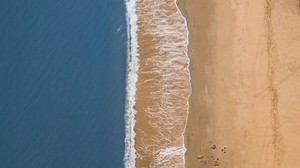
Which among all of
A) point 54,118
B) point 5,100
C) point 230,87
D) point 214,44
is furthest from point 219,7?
point 5,100

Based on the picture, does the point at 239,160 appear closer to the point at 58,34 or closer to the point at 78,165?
the point at 78,165

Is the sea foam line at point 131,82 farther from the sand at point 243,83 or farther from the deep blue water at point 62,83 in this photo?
the sand at point 243,83

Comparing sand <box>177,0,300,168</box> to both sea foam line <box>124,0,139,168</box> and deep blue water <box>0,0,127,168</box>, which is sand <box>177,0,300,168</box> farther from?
deep blue water <box>0,0,127,168</box>

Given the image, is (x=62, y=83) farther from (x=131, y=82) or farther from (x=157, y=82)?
(x=157, y=82)

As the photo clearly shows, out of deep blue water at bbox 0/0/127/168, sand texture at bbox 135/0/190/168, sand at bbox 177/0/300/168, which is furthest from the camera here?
deep blue water at bbox 0/0/127/168

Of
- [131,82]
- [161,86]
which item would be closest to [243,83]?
[161,86]

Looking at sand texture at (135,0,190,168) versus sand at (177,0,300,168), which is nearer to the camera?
sand at (177,0,300,168)

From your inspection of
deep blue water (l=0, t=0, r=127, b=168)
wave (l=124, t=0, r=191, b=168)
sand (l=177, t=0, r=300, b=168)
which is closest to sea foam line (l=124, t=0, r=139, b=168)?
wave (l=124, t=0, r=191, b=168)
